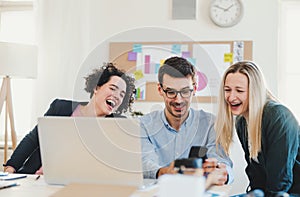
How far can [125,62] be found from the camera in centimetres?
219

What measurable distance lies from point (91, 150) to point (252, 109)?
31.5 inches

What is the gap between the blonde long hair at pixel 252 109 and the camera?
6.16ft

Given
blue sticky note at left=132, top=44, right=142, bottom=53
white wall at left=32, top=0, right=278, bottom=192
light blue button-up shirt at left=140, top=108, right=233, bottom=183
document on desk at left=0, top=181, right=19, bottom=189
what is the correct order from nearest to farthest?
document on desk at left=0, top=181, right=19, bottom=189 → light blue button-up shirt at left=140, top=108, right=233, bottom=183 → blue sticky note at left=132, top=44, right=142, bottom=53 → white wall at left=32, top=0, right=278, bottom=192

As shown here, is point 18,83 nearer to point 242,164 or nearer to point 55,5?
point 55,5

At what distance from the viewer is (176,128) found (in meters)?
1.73

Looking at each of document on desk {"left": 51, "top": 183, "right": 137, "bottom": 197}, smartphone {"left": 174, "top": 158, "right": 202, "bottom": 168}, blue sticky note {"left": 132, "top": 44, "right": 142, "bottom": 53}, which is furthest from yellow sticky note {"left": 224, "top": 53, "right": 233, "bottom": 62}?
smartphone {"left": 174, "top": 158, "right": 202, "bottom": 168}

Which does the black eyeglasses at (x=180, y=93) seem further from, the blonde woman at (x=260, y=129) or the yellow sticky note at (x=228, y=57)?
the yellow sticky note at (x=228, y=57)

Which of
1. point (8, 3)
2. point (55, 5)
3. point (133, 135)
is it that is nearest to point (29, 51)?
point (55, 5)

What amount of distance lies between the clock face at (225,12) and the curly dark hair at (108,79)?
53.2 inches

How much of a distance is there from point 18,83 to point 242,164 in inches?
87.5

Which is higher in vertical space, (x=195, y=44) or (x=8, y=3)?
(x=8, y=3)

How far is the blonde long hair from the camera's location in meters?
1.88

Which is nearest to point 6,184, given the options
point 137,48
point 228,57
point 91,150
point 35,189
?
point 35,189

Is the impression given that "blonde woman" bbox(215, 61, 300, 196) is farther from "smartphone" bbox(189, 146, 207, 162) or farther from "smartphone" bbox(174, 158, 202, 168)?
"smartphone" bbox(174, 158, 202, 168)
